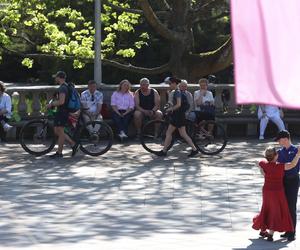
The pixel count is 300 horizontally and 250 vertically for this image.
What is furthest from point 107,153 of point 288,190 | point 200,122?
point 288,190

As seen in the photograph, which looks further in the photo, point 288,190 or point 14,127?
point 14,127

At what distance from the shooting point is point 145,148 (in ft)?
55.0

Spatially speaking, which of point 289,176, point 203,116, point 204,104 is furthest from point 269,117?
point 289,176

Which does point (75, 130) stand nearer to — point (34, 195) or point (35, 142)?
point (35, 142)

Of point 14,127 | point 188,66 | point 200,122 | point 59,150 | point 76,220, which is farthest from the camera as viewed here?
point 188,66

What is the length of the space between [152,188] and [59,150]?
136 inches

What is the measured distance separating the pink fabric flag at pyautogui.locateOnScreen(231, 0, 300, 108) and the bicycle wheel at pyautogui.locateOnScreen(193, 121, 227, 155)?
12.9 metres

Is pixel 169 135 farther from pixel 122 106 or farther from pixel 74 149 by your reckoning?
pixel 122 106

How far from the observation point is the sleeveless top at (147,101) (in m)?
18.4

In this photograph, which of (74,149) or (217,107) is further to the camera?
(217,107)

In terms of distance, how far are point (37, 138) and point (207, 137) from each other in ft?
10.2

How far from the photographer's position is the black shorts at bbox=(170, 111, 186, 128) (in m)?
16.1

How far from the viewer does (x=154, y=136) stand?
16734 mm

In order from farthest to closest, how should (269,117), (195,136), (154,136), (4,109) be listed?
1. (269,117)
2. (4,109)
3. (154,136)
4. (195,136)
